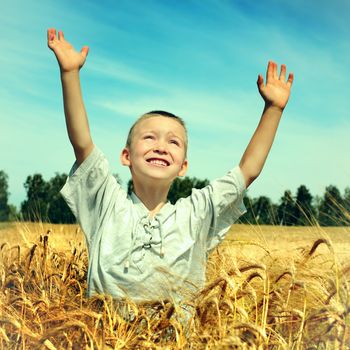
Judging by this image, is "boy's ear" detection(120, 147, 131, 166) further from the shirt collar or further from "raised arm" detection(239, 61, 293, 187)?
"raised arm" detection(239, 61, 293, 187)

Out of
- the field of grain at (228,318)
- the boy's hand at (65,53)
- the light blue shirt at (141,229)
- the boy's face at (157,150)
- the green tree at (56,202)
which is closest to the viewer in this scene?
the field of grain at (228,318)

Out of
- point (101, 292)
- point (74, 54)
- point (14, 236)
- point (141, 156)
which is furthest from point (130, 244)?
point (14, 236)

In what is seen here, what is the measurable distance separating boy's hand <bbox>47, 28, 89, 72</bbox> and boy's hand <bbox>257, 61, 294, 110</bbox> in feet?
3.58

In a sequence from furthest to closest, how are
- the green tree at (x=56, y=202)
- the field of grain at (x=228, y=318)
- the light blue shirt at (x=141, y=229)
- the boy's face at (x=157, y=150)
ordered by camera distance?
the green tree at (x=56, y=202), the boy's face at (x=157, y=150), the light blue shirt at (x=141, y=229), the field of grain at (x=228, y=318)

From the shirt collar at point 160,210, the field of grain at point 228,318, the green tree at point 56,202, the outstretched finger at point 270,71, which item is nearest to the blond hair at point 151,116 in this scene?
the shirt collar at point 160,210

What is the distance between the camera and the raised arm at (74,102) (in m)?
3.03

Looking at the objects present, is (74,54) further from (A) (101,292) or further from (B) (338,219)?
(B) (338,219)

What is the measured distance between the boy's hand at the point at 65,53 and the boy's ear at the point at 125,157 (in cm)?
61

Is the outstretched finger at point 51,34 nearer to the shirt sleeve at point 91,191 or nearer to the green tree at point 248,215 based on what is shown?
the shirt sleeve at point 91,191

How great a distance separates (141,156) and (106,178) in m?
0.25

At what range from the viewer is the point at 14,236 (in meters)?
6.71

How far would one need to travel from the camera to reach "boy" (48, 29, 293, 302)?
3010mm

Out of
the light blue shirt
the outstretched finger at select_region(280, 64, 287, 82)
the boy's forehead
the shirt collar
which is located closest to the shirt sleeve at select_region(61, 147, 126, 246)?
the light blue shirt

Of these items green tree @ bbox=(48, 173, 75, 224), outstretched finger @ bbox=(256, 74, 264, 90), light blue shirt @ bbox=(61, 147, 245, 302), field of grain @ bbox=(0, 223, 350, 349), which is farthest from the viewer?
green tree @ bbox=(48, 173, 75, 224)
